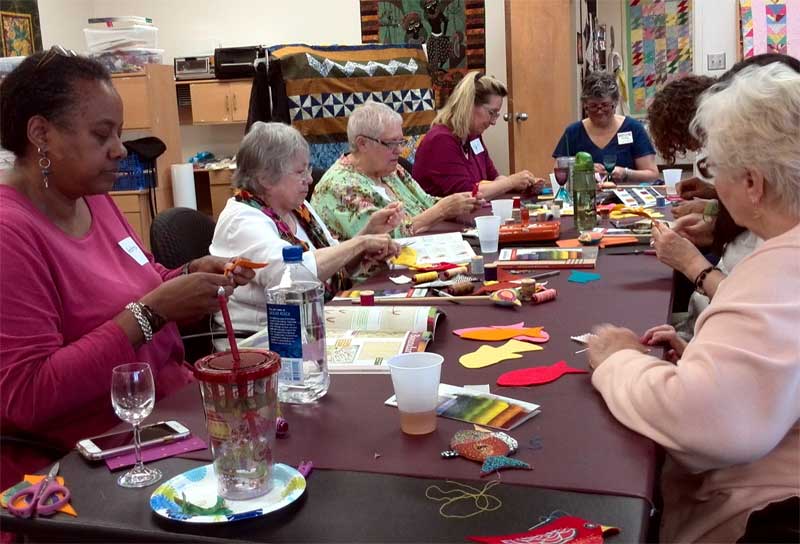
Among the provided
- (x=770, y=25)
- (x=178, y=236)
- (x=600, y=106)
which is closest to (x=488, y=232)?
(x=178, y=236)

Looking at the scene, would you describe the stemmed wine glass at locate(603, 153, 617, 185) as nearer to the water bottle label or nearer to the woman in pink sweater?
the woman in pink sweater

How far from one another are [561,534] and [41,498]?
687 mm

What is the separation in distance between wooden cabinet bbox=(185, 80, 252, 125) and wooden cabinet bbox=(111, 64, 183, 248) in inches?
25.1

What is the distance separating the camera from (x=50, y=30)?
6852mm

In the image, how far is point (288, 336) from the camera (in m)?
1.38

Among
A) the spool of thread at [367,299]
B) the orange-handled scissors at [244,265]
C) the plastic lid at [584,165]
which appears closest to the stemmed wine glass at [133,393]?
the orange-handled scissors at [244,265]

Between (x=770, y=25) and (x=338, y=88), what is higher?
(x=770, y=25)

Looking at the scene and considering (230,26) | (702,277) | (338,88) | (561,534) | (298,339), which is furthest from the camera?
(230,26)

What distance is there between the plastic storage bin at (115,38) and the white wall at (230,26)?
1240 mm

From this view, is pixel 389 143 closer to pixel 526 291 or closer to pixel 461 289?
pixel 461 289

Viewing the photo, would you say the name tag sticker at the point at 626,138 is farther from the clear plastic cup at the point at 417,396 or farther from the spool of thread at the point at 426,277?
the clear plastic cup at the point at 417,396

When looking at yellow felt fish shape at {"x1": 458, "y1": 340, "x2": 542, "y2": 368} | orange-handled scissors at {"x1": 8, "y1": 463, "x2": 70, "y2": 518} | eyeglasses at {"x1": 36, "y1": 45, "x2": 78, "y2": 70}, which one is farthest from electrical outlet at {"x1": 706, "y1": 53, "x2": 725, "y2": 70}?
orange-handled scissors at {"x1": 8, "y1": 463, "x2": 70, "y2": 518}

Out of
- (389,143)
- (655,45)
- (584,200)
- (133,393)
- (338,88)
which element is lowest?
(133,393)

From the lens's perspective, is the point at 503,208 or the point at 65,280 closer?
the point at 65,280
